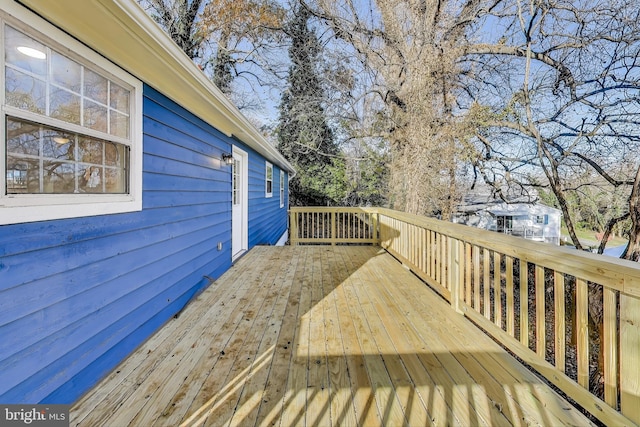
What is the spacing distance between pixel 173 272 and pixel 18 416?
1.44 meters

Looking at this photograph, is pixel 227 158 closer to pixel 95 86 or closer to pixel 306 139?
pixel 95 86

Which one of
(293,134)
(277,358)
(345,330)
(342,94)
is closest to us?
(277,358)

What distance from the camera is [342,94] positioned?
409 inches

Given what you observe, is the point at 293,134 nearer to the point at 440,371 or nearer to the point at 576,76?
the point at 576,76

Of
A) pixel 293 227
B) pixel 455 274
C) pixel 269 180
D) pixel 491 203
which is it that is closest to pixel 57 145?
pixel 455 274

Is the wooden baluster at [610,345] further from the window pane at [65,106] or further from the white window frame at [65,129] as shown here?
the window pane at [65,106]

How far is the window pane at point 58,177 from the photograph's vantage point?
1543 mm

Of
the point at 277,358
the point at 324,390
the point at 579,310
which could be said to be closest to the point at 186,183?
the point at 277,358

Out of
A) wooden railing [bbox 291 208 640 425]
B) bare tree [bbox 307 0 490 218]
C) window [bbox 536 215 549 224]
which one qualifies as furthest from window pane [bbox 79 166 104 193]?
window [bbox 536 215 549 224]

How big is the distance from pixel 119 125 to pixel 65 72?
0.49 m

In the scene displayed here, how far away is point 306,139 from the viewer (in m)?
13.1

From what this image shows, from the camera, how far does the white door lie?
4.95m

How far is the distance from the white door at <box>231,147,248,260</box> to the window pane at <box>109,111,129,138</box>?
268cm

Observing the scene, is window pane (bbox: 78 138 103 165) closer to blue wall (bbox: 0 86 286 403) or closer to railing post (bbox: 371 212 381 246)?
blue wall (bbox: 0 86 286 403)
